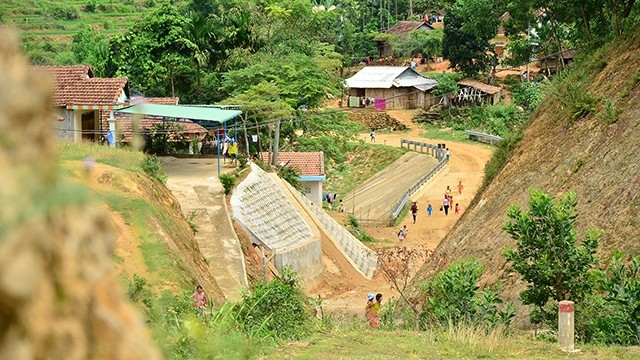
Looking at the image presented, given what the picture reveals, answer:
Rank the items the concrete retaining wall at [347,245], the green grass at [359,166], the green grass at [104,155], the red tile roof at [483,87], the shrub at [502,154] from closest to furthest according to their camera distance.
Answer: the green grass at [104,155] < the shrub at [502,154] < the concrete retaining wall at [347,245] < the green grass at [359,166] < the red tile roof at [483,87]

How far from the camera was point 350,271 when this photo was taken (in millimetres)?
31047

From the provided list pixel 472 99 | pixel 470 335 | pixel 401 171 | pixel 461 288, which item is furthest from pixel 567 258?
pixel 472 99

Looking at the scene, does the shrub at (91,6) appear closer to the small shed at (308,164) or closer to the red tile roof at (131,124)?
the small shed at (308,164)

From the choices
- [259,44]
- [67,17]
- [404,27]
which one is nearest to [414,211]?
[259,44]

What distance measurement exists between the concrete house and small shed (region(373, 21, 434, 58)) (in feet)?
178

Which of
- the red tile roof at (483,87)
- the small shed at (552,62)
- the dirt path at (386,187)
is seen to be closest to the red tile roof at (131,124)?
the dirt path at (386,187)

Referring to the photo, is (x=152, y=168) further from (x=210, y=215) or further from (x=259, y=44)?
(x=259, y=44)

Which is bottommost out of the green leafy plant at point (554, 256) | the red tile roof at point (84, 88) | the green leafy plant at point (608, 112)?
the green leafy plant at point (554, 256)

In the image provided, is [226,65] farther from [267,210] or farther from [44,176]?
[44,176]

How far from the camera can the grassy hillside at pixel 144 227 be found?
1817cm

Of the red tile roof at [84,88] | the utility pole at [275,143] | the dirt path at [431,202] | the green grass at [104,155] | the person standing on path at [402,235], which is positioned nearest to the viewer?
the green grass at [104,155]

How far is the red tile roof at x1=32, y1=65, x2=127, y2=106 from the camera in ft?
100

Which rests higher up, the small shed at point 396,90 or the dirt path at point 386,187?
the small shed at point 396,90

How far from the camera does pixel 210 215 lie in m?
27.6
